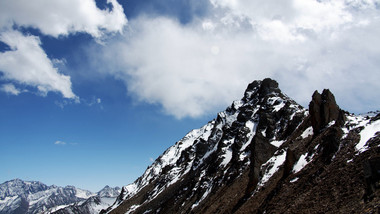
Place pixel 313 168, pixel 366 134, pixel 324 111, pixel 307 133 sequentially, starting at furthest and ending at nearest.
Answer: pixel 307 133, pixel 324 111, pixel 313 168, pixel 366 134

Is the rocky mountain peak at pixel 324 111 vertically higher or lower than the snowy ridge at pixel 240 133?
lower

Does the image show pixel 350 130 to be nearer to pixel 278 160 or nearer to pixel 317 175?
pixel 317 175

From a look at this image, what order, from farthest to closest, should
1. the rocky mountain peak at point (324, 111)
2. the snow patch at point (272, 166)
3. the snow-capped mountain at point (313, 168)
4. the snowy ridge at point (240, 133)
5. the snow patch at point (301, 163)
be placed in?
1. the snowy ridge at point (240, 133)
2. the rocky mountain peak at point (324, 111)
3. the snow patch at point (272, 166)
4. the snow patch at point (301, 163)
5. the snow-capped mountain at point (313, 168)

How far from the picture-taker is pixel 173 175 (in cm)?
12444

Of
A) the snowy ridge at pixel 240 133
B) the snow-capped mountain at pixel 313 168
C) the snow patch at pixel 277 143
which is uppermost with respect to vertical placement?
the snowy ridge at pixel 240 133

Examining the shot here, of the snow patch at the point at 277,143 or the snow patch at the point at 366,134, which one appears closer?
the snow patch at the point at 366,134

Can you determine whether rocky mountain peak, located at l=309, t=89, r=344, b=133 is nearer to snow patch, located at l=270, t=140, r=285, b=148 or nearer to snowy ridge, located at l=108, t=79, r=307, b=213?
snowy ridge, located at l=108, t=79, r=307, b=213

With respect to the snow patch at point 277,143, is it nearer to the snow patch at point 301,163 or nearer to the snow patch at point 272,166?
the snow patch at point 272,166

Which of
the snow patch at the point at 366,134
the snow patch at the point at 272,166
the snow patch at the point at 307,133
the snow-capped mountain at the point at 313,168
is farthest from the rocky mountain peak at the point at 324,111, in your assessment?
the snow patch at the point at 366,134

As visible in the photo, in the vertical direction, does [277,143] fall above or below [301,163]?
above

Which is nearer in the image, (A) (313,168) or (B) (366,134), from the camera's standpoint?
(B) (366,134)

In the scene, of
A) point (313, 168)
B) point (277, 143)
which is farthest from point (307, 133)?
point (313, 168)

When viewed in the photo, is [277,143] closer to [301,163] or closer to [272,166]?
[272,166]

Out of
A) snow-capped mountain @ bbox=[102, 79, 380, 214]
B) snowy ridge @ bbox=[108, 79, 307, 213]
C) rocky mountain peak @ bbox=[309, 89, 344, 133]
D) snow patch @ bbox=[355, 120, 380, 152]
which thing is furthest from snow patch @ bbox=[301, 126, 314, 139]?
snow patch @ bbox=[355, 120, 380, 152]
